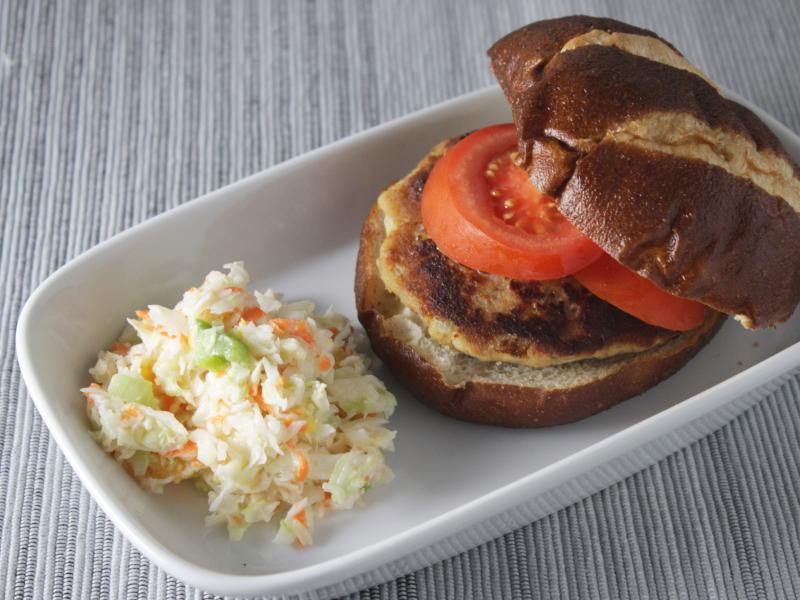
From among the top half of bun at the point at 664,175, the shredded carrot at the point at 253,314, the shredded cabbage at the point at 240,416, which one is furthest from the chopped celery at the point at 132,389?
the top half of bun at the point at 664,175

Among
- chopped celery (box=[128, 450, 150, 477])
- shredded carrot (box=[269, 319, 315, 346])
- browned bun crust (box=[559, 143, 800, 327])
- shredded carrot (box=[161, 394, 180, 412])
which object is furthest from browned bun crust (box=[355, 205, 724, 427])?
chopped celery (box=[128, 450, 150, 477])

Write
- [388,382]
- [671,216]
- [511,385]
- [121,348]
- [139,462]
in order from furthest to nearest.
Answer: [388,382], [121,348], [511,385], [139,462], [671,216]

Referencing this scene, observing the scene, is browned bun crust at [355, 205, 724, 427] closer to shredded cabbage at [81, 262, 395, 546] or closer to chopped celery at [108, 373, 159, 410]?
shredded cabbage at [81, 262, 395, 546]

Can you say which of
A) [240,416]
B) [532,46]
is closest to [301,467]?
[240,416]

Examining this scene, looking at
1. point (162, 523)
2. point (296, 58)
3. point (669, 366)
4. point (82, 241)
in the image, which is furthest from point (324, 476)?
point (296, 58)

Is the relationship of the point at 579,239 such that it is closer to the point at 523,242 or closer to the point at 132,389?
the point at 523,242

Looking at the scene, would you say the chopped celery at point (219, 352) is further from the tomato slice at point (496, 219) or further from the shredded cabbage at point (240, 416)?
the tomato slice at point (496, 219)

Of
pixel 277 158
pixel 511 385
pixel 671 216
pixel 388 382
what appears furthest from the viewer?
pixel 277 158
